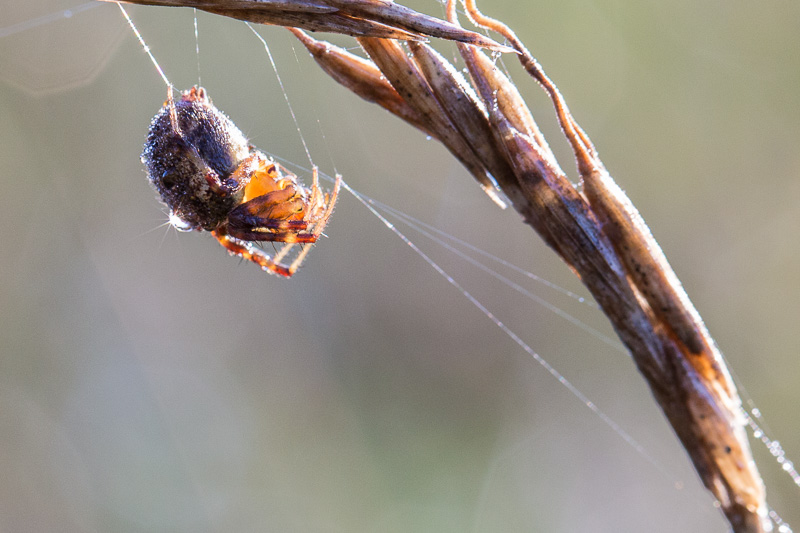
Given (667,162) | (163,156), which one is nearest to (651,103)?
(667,162)

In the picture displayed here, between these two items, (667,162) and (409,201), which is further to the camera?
(409,201)

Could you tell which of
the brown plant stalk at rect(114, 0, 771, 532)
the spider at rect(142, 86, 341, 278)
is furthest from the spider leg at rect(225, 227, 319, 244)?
the brown plant stalk at rect(114, 0, 771, 532)

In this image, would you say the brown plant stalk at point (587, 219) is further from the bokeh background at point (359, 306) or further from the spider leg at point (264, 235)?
the bokeh background at point (359, 306)

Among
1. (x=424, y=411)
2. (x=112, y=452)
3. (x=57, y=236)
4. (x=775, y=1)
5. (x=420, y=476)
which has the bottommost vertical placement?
(x=420, y=476)

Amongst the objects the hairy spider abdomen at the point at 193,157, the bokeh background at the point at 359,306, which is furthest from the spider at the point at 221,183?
the bokeh background at the point at 359,306

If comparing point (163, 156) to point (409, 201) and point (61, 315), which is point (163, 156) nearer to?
point (409, 201)

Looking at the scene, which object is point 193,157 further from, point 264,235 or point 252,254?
point 252,254
